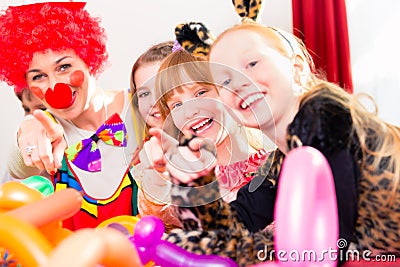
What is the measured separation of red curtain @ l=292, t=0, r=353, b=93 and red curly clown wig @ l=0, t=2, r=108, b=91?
541 mm

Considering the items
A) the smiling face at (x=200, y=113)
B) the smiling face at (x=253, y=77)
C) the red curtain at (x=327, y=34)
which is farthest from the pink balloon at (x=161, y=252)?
the red curtain at (x=327, y=34)

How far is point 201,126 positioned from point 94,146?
310 mm

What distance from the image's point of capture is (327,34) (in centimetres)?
139

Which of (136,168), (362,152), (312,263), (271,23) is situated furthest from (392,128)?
(271,23)

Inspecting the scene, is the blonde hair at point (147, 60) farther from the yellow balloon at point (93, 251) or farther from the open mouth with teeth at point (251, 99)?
the yellow balloon at point (93, 251)

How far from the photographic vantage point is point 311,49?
1.41m

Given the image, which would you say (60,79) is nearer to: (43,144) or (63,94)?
(63,94)

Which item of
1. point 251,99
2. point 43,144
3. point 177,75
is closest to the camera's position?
point 251,99

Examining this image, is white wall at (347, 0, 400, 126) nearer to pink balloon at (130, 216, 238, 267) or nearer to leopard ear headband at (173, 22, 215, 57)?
leopard ear headband at (173, 22, 215, 57)

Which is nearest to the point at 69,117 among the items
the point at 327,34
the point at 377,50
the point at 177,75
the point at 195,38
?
the point at 177,75

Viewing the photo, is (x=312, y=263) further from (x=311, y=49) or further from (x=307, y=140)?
(x=311, y=49)

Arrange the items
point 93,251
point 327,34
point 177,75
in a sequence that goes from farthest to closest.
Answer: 1. point 327,34
2. point 177,75
3. point 93,251

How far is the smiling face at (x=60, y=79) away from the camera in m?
1.29

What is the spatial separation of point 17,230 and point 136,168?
0.62 m
